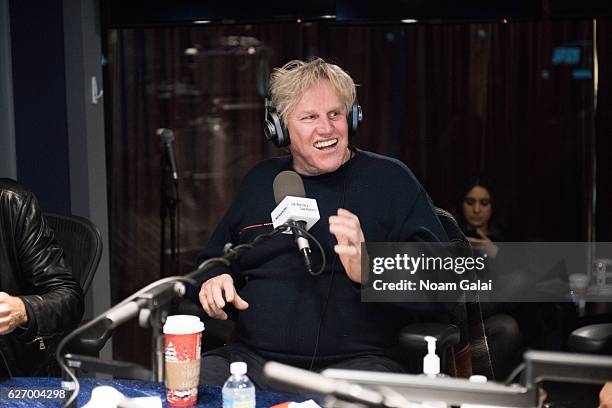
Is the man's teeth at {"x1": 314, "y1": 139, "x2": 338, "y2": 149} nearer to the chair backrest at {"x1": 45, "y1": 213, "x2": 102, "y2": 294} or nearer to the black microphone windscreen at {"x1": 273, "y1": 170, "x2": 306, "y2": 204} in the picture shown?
the black microphone windscreen at {"x1": 273, "y1": 170, "x2": 306, "y2": 204}

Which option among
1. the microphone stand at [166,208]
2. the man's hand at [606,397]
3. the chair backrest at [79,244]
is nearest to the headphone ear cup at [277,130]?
the chair backrest at [79,244]

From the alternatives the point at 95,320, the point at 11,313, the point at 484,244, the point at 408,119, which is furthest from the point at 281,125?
the point at 408,119

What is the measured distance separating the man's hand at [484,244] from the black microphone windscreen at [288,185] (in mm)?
1834

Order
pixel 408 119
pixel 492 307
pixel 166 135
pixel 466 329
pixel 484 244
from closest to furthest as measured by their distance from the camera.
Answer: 1. pixel 466 329
2. pixel 492 307
3. pixel 484 244
4. pixel 166 135
5. pixel 408 119

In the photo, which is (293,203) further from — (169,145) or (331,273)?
(169,145)

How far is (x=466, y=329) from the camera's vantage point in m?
2.62

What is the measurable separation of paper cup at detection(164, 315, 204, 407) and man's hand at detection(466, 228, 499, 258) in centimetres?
241

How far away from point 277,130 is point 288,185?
21 centimetres

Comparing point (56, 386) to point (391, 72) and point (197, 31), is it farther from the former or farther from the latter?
point (391, 72)

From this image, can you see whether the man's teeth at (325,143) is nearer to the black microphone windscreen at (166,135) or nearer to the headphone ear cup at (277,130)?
the headphone ear cup at (277,130)

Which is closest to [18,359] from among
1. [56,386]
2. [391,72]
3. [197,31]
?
[56,386]

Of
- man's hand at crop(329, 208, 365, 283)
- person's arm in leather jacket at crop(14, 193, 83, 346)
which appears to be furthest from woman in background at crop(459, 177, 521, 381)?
person's arm in leather jacket at crop(14, 193, 83, 346)

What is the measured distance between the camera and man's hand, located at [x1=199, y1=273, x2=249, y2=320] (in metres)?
2.37

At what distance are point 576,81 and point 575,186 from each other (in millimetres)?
593
